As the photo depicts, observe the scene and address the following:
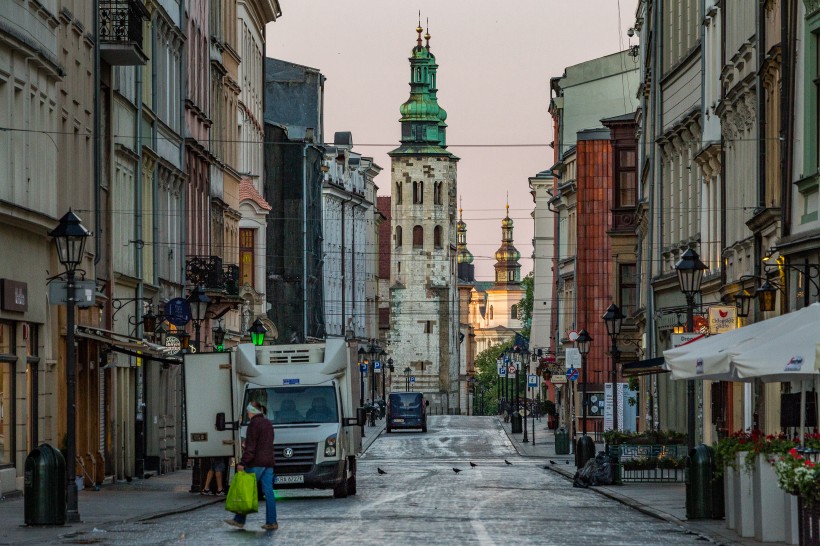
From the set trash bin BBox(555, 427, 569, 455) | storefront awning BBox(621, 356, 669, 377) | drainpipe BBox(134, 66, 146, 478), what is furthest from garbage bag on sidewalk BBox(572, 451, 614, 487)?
trash bin BBox(555, 427, 569, 455)

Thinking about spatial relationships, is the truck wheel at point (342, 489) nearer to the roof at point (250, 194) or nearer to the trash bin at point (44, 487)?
the trash bin at point (44, 487)

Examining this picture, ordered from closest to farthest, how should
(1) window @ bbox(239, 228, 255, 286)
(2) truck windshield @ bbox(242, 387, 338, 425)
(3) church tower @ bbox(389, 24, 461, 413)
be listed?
1. (2) truck windshield @ bbox(242, 387, 338, 425)
2. (1) window @ bbox(239, 228, 255, 286)
3. (3) church tower @ bbox(389, 24, 461, 413)

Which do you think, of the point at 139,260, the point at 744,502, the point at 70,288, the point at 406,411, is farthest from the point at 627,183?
the point at 744,502

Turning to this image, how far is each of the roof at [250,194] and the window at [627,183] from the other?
1453cm

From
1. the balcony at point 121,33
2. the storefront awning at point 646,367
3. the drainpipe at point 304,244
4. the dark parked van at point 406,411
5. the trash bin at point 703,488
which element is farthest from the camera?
the drainpipe at point 304,244

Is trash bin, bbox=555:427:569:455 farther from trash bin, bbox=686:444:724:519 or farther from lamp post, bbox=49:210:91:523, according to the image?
lamp post, bbox=49:210:91:523

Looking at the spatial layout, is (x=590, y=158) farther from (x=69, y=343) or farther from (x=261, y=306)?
(x=69, y=343)

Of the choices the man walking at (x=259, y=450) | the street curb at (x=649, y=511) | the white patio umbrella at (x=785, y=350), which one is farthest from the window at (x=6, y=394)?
the white patio umbrella at (x=785, y=350)

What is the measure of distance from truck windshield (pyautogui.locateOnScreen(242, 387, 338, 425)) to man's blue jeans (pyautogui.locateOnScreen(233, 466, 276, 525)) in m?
8.41

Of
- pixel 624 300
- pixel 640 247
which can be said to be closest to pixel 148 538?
pixel 640 247

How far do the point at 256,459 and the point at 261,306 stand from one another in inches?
2149

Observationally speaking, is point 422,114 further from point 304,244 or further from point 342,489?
point 342,489

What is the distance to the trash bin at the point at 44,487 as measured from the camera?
23156 millimetres

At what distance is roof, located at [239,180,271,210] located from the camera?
7425cm
